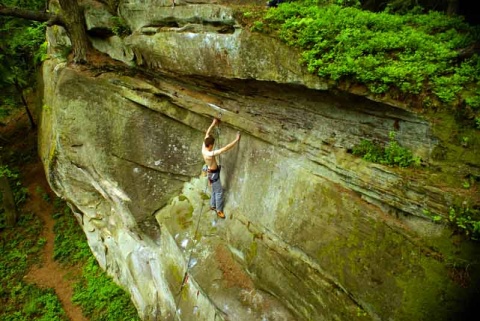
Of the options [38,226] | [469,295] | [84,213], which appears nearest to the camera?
[469,295]

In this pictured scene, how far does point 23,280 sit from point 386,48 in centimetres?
1581

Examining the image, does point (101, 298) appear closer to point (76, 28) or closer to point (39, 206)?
point (39, 206)

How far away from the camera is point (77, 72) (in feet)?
31.9

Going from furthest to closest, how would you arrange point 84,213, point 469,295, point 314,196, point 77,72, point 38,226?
point 38,226 < point 84,213 < point 77,72 < point 314,196 < point 469,295

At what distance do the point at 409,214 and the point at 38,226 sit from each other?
1667 cm

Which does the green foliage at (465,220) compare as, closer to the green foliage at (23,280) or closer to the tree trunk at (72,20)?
the tree trunk at (72,20)

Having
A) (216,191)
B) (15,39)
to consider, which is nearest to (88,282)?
(216,191)

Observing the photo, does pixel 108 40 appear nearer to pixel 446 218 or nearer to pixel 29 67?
pixel 446 218

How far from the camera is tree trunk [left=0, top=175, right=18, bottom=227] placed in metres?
14.7

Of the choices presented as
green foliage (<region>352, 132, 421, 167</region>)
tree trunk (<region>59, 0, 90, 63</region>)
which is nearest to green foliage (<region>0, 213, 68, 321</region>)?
tree trunk (<region>59, 0, 90, 63</region>)

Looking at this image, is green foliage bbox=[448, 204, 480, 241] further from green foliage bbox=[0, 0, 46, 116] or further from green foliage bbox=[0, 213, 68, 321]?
green foliage bbox=[0, 0, 46, 116]

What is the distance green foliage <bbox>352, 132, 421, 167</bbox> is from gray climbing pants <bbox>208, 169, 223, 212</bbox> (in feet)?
11.8

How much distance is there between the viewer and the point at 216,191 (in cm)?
808

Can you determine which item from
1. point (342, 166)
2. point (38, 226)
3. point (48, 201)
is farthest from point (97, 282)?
point (342, 166)
